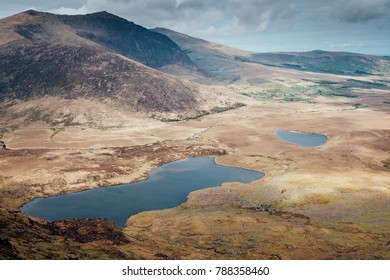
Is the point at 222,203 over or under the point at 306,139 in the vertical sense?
under

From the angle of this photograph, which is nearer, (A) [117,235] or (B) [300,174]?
(A) [117,235]

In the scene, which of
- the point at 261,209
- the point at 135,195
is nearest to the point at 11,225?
the point at 135,195

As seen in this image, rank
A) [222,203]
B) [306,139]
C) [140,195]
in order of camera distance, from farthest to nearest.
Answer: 1. [306,139]
2. [140,195]
3. [222,203]

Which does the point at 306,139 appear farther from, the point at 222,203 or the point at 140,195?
the point at 140,195

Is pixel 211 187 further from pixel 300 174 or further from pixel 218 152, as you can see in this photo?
pixel 218 152

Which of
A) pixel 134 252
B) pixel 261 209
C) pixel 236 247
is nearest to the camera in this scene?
pixel 134 252

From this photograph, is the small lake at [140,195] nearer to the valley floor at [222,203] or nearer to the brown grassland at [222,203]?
the brown grassland at [222,203]

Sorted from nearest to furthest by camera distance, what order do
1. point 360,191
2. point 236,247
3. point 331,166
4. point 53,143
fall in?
point 236,247 < point 360,191 < point 331,166 < point 53,143

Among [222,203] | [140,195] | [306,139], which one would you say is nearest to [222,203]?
[222,203]
